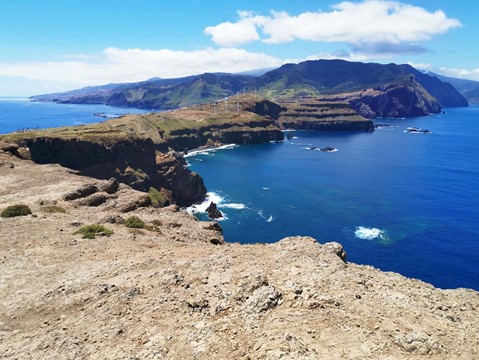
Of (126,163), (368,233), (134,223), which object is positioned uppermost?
(134,223)

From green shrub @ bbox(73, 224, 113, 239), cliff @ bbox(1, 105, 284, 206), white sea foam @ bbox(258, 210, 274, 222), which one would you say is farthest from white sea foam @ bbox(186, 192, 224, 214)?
green shrub @ bbox(73, 224, 113, 239)

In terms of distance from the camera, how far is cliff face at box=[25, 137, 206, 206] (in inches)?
4274

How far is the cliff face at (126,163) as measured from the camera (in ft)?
356

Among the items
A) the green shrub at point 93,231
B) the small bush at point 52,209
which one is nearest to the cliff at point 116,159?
the small bush at point 52,209

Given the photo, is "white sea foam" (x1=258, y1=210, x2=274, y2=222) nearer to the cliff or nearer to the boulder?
the boulder

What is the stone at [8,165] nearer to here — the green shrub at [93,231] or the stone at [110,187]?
the stone at [110,187]

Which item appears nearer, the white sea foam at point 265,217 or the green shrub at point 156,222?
the green shrub at point 156,222

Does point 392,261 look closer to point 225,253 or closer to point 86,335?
point 225,253

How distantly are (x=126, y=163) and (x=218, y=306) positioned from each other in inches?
4158

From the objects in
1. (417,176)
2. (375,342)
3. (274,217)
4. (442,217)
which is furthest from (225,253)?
(417,176)

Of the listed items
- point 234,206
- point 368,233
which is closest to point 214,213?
point 234,206

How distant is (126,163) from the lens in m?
122

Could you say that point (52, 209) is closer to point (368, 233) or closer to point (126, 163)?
point (126, 163)

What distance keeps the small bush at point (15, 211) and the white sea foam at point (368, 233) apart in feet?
269
